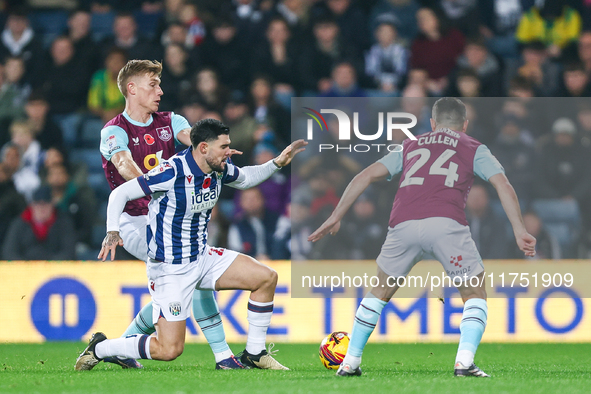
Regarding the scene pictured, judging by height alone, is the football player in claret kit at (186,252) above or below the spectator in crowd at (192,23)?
below

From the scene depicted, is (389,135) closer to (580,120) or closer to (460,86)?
(460,86)

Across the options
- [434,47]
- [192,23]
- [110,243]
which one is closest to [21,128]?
[192,23]

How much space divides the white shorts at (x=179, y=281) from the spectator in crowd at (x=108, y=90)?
5.65 m

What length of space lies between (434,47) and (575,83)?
1.90 metres

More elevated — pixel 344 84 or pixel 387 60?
pixel 387 60

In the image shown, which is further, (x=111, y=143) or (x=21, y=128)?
(x=21, y=128)

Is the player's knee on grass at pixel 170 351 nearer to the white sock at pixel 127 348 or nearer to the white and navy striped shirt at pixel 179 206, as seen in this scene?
the white sock at pixel 127 348

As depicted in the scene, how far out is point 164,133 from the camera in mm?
6727

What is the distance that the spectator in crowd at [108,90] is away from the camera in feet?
37.7

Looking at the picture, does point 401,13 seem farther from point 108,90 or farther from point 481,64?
point 108,90

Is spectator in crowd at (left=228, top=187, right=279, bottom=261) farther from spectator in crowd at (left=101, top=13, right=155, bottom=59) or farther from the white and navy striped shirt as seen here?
the white and navy striped shirt

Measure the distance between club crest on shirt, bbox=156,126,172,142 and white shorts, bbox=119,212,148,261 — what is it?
0.63 meters

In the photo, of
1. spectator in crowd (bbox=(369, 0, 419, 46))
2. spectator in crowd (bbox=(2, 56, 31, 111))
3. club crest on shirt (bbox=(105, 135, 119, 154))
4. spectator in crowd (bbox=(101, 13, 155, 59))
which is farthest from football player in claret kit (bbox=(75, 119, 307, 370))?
spectator in crowd (bbox=(2, 56, 31, 111))

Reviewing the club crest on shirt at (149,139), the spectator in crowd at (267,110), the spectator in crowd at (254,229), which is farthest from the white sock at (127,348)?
the spectator in crowd at (267,110)
